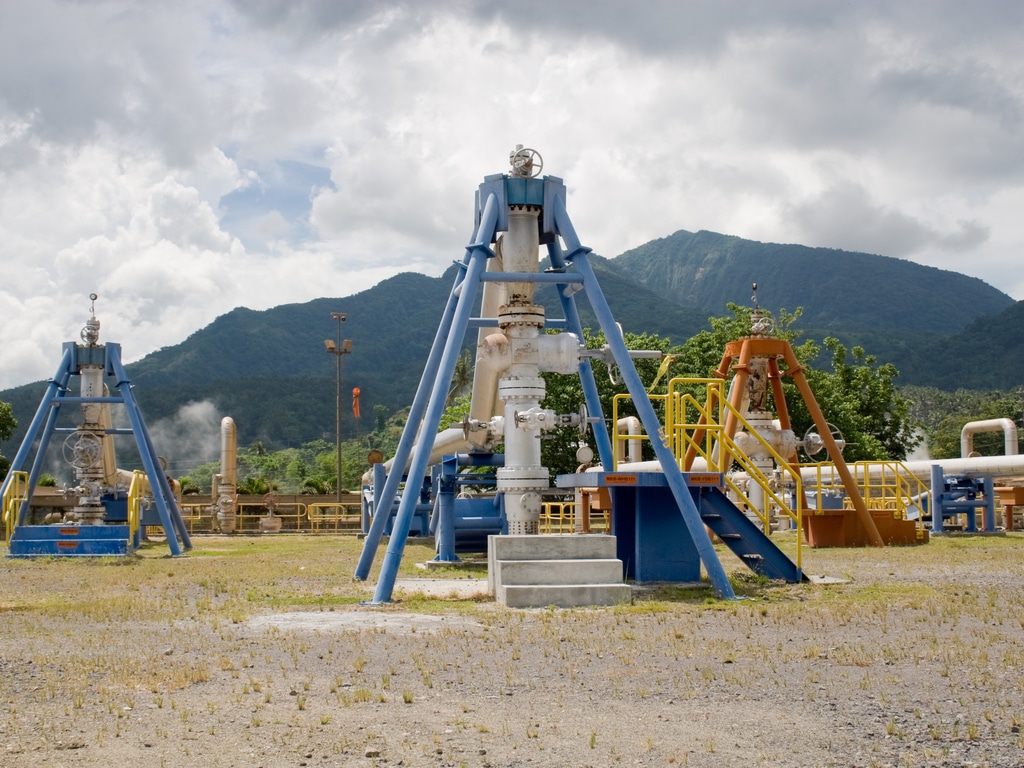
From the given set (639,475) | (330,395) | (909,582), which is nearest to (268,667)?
(639,475)

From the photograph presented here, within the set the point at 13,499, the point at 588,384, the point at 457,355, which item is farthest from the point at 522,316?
the point at 13,499

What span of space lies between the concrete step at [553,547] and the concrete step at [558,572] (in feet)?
1.60

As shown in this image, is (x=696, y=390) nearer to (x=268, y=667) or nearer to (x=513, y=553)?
(x=513, y=553)

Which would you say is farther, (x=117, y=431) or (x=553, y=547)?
(x=117, y=431)

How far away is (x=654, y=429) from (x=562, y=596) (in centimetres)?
297

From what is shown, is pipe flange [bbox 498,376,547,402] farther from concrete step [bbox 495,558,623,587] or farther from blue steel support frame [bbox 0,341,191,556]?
blue steel support frame [bbox 0,341,191,556]

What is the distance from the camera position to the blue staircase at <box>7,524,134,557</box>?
91.6ft

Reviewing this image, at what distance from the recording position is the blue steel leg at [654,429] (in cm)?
1588

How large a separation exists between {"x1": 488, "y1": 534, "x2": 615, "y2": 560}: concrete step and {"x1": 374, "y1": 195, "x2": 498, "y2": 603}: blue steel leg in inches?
61.6

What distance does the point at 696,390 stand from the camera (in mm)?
56188

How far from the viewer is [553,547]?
16.6m

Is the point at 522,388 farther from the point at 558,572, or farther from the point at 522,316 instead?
the point at 558,572

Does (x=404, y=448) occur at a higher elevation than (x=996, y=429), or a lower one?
lower

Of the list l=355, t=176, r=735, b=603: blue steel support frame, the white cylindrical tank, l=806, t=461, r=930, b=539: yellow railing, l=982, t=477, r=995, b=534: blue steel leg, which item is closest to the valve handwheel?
l=355, t=176, r=735, b=603: blue steel support frame
